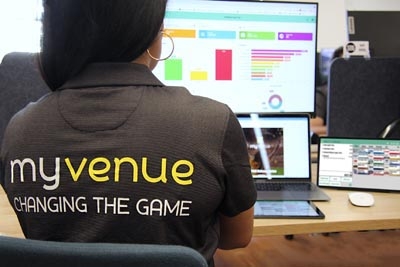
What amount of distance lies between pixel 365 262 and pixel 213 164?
4.45 ft

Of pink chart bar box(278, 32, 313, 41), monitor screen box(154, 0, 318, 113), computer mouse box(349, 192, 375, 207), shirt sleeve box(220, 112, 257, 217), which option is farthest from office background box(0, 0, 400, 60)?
computer mouse box(349, 192, 375, 207)

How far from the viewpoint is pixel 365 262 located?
183 cm

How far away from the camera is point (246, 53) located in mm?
1491

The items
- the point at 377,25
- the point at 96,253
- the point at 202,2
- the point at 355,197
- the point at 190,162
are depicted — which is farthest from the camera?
the point at 377,25

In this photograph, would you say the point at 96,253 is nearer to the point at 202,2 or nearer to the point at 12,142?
the point at 12,142

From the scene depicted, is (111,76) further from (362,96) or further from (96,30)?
(362,96)

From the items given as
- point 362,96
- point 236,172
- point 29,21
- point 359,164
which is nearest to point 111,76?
point 236,172

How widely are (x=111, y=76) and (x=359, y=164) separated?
86cm

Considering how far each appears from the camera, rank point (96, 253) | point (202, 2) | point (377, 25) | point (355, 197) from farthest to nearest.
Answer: point (377, 25)
point (202, 2)
point (355, 197)
point (96, 253)

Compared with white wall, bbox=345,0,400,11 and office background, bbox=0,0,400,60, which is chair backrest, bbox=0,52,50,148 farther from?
white wall, bbox=345,0,400,11

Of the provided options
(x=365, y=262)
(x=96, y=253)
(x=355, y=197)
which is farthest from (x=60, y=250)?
(x=365, y=262)

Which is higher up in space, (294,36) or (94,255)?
(294,36)

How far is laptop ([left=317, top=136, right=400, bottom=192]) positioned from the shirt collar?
75 centimetres

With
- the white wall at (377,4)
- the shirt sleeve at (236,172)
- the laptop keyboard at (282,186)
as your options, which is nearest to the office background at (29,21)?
the white wall at (377,4)
